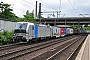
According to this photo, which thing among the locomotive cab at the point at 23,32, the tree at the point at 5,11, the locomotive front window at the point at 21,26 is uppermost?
the tree at the point at 5,11

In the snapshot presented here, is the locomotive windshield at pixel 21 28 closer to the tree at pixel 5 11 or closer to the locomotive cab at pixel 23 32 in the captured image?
the locomotive cab at pixel 23 32

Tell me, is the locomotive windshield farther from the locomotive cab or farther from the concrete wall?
the concrete wall

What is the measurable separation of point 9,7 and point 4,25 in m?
38.1

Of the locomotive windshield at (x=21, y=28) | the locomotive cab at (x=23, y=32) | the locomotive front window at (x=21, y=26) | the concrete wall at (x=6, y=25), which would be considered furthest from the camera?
the concrete wall at (x=6, y=25)

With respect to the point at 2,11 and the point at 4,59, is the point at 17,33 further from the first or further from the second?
the point at 2,11

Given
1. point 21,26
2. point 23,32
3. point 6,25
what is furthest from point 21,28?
point 6,25

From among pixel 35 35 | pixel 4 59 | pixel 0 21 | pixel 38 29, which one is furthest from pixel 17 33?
pixel 4 59

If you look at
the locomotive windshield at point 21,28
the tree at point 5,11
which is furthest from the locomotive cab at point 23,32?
the tree at point 5,11

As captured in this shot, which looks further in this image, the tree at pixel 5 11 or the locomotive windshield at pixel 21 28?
the tree at pixel 5 11

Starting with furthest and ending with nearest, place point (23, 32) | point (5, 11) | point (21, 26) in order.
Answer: point (5, 11) → point (21, 26) → point (23, 32)

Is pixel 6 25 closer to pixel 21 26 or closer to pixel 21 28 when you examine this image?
pixel 21 26

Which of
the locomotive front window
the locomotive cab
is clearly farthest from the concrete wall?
the locomotive cab

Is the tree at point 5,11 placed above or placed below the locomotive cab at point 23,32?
above

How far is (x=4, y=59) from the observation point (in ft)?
45.4
